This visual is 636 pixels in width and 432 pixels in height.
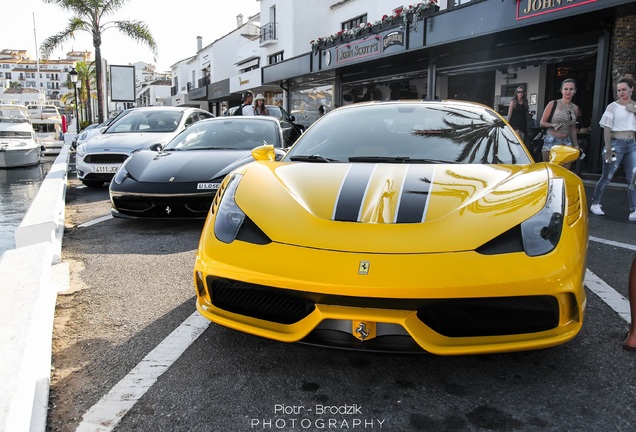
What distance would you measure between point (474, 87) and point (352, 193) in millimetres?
13615

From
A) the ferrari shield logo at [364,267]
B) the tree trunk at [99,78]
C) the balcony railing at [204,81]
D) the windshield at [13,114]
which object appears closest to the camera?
the ferrari shield logo at [364,267]

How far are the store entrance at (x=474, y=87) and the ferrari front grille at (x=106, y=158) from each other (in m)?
10.2

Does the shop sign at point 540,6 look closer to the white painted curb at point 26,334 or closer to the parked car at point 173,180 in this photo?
the parked car at point 173,180

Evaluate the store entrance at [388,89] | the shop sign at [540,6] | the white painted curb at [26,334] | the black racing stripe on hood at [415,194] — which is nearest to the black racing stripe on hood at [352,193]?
the black racing stripe on hood at [415,194]

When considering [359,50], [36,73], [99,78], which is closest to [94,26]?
[99,78]

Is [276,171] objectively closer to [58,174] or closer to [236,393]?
[236,393]

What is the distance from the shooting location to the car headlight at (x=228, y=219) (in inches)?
92.7

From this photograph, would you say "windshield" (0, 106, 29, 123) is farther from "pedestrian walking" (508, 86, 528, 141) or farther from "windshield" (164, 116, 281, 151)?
"pedestrian walking" (508, 86, 528, 141)

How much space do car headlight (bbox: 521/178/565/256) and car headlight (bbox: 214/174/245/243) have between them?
1.25 m

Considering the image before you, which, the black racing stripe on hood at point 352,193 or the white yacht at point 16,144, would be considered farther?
the white yacht at point 16,144

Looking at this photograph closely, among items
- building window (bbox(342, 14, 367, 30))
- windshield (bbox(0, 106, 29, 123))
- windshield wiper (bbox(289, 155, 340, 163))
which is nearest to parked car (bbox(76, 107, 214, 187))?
windshield wiper (bbox(289, 155, 340, 163))

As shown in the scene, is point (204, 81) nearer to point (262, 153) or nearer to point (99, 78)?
point (99, 78)

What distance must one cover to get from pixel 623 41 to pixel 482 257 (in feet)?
29.3

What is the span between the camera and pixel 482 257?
6.56 feet
